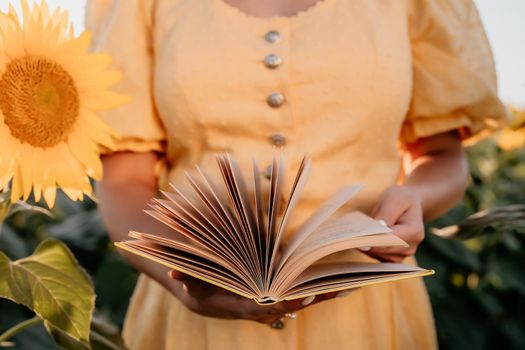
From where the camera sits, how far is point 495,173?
3.11 meters

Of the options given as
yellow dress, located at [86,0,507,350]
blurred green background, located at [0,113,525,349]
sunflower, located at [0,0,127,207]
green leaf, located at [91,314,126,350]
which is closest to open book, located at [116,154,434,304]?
sunflower, located at [0,0,127,207]

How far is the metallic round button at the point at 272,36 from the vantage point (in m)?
1.43

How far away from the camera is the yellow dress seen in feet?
4.67

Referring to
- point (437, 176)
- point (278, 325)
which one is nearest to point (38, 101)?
point (278, 325)

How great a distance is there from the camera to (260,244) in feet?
3.75

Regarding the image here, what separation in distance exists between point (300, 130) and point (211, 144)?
13 cm

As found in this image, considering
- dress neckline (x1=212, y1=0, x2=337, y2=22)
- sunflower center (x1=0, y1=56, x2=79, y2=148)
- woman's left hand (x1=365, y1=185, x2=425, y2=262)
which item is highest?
dress neckline (x1=212, y1=0, x2=337, y2=22)

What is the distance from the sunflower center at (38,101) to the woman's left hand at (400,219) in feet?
1.35

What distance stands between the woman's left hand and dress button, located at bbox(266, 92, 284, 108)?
0.69 feet

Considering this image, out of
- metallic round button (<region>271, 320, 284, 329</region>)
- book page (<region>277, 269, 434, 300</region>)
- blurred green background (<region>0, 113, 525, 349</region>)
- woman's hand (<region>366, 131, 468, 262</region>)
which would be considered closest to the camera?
book page (<region>277, 269, 434, 300</region>)

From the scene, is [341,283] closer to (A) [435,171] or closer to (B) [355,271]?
(B) [355,271]

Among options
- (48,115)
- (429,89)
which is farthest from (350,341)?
(48,115)

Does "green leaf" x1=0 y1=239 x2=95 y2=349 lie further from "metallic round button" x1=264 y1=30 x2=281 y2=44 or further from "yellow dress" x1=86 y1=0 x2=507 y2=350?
"metallic round button" x1=264 y1=30 x2=281 y2=44

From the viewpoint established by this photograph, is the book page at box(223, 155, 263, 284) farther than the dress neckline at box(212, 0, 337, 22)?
No
